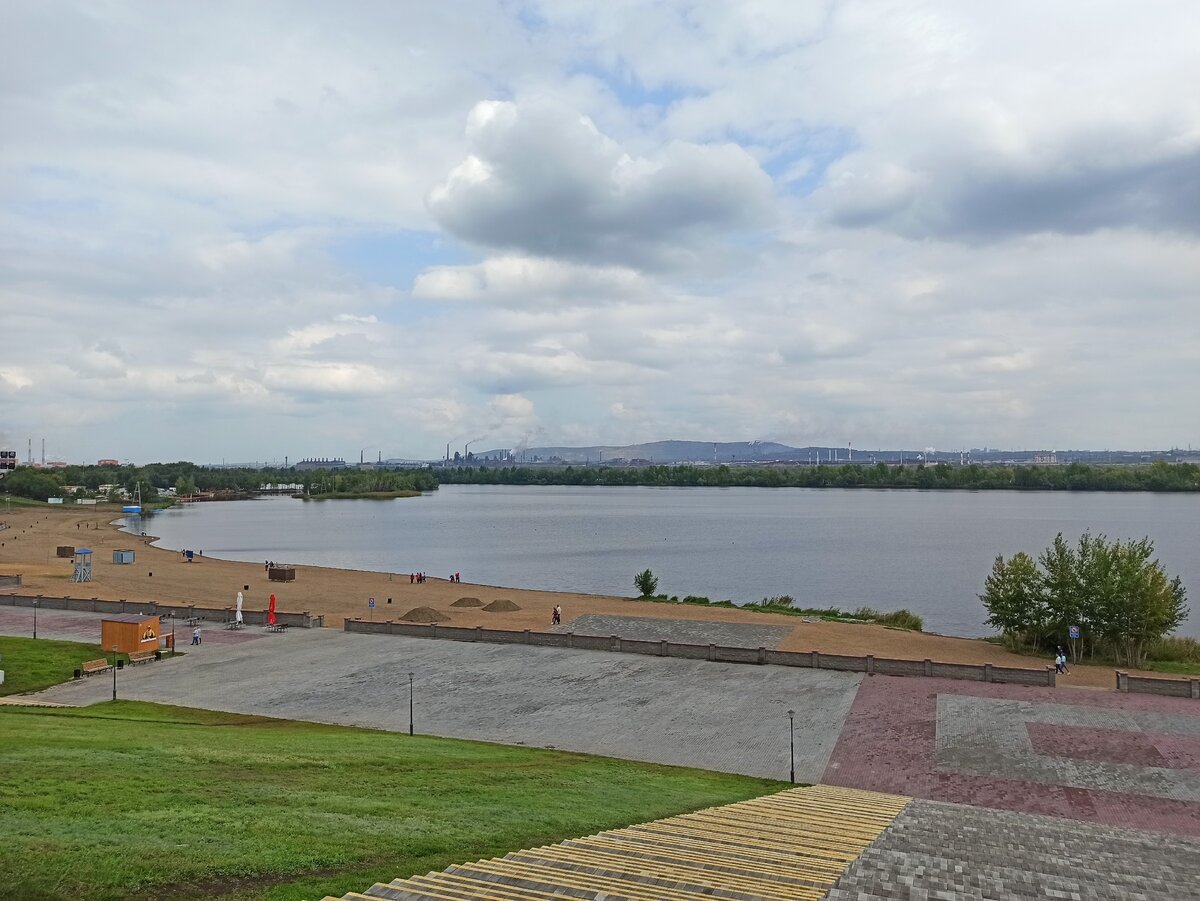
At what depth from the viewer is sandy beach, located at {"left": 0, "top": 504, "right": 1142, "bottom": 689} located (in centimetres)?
4759

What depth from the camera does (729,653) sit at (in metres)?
40.1

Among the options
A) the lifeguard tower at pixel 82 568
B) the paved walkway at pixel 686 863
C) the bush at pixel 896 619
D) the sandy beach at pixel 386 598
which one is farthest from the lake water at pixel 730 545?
the paved walkway at pixel 686 863

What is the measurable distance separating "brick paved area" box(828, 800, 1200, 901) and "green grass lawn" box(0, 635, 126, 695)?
3282 cm

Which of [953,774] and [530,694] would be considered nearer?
[953,774]

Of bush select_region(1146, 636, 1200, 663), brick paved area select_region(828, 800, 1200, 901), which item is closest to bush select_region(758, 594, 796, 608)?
bush select_region(1146, 636, 1200, 663)

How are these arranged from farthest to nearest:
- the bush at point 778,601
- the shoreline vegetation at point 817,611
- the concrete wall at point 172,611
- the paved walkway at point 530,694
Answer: the bush at point 778,601, the shoreline vegetation at point 817,611, the concrete wall at point 172,611, the paved walkway at point 530,694

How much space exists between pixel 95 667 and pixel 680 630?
3065 centimetres

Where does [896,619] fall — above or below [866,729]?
below

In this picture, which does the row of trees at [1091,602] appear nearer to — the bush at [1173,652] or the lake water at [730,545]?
the bush at [1173,652]

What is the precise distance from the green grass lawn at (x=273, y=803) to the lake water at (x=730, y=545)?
44.7 m

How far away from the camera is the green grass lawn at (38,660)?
3403 centimetres

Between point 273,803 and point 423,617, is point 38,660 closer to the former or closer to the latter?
point 423,617

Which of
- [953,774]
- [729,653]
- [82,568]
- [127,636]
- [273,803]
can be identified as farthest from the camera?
[82,568]

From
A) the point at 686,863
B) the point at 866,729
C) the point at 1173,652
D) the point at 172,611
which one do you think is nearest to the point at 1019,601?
the point at 1173,652
